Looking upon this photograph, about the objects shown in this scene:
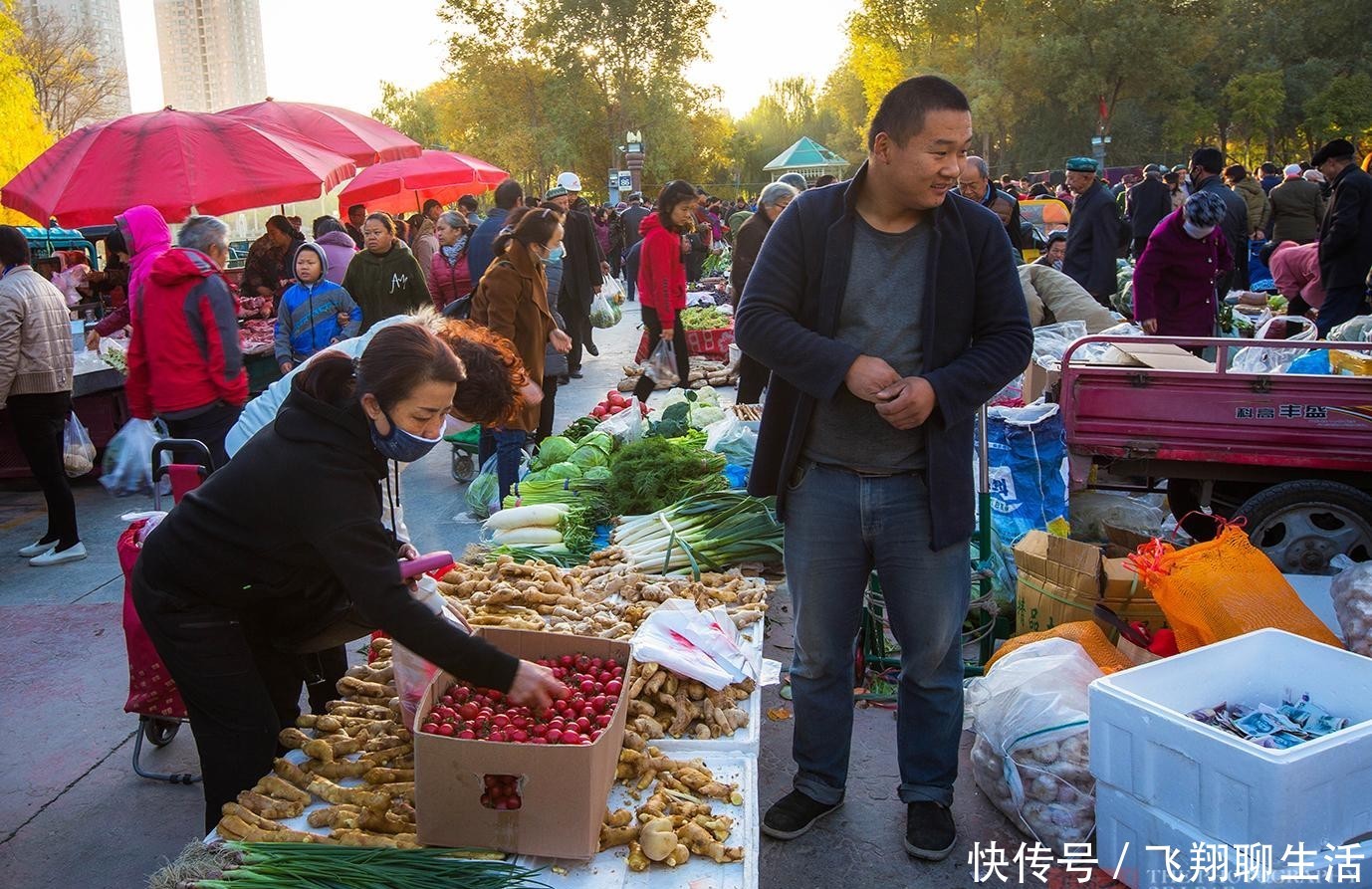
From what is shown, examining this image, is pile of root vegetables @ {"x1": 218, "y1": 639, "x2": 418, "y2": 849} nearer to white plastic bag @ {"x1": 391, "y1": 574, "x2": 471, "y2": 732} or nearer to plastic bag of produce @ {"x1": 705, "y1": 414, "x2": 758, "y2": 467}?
white plastic bag @ {"x1": 391, "y1": 574, "x2": 471, "y2": 732}

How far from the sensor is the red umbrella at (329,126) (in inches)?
447

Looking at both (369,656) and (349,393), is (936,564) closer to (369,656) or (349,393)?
(349,393)

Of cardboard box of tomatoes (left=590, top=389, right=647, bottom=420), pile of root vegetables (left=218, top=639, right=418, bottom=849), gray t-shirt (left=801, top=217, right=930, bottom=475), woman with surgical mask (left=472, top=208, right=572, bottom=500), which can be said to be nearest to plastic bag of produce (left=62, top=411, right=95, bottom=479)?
woman with surgical mask (left=472, top=208, right=572, bottom=500)

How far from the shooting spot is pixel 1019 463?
18.7 ft

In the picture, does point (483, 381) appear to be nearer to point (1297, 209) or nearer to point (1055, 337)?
point (1055, 337)

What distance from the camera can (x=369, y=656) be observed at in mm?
4129

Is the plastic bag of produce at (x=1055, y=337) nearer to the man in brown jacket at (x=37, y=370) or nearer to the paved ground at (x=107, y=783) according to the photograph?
the paved ground at (x=107, y=783)

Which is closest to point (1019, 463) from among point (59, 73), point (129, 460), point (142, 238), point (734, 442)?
point (734, 442)

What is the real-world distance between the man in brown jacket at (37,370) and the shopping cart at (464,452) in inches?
98.3

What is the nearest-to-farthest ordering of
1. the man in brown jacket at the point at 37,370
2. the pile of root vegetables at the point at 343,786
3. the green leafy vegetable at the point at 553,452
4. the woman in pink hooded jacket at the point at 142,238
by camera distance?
the pile of root vegetables at the point at 343,786 → the woman in pink hooded jacket at the point at 142,238 → the man in brown jacket at the point at 37,370 → the green leafy vegetable at the point at 553,452

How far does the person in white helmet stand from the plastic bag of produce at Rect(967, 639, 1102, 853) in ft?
26.7

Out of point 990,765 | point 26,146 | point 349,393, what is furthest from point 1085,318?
point 26,146

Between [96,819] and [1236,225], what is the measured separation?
37.8ft

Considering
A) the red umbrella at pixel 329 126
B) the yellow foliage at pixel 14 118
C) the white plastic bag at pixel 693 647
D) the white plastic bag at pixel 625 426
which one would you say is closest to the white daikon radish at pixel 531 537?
the white plastic bag at pixel 625 426
